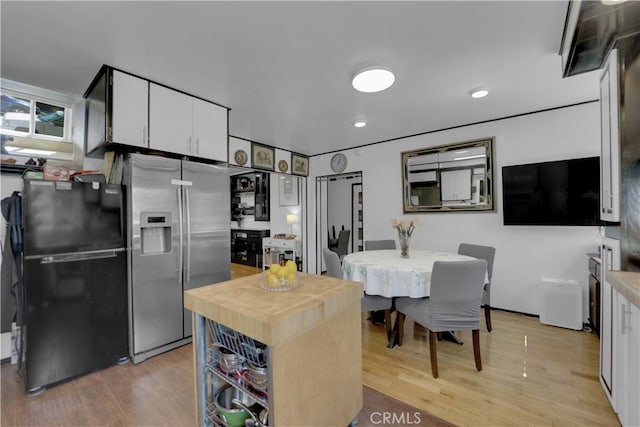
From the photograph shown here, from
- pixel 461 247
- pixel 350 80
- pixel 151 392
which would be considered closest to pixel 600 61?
pixel 350 80

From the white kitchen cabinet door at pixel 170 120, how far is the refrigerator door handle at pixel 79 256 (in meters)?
0.98

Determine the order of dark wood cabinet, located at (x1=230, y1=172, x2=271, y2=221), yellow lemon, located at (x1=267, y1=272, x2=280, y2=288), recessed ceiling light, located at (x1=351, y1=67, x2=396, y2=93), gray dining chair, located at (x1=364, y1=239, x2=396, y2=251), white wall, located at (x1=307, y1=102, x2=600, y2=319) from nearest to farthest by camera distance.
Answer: yellow lemon, located at (x1=267, y1=272, x2=280, y2=288) < recessed ceiling light, located at (x1=351, y1=67, x2=396, y2=93) < white wall, located at (x1=307, y1=102, x2=600, y2=319) < gray dining chair, located at (x1=364, y1=239, x2=396, y2=251) < dark wood cabinet, located at (x1=230, y1=172, x2=271, y2=221)

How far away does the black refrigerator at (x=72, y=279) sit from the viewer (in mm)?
1932

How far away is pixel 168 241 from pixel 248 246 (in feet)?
13.3

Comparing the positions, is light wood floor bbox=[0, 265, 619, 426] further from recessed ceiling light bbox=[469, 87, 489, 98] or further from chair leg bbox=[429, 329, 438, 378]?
recessed ceiling light bbox=[469, 87, 489, 98]

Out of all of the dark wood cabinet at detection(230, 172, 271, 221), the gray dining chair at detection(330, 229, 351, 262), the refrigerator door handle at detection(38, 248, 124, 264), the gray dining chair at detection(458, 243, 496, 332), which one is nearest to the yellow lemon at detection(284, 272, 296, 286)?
the refrigerator door handle at detection(38, 248, 124, 264)

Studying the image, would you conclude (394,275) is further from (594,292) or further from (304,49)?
(594,292)

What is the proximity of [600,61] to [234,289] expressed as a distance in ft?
9.58

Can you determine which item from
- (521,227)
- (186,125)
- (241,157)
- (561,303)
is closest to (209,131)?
(186,125)

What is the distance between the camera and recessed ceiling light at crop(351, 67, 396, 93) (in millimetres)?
2182

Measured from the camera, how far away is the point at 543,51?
2.02 m

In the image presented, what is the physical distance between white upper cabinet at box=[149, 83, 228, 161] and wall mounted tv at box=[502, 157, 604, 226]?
3469 mm

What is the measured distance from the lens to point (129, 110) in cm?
227

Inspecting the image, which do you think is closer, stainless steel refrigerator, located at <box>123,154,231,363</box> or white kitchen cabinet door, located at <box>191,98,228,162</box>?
stainless steel refrigerator, located at <box>123,154,231,363</box>
